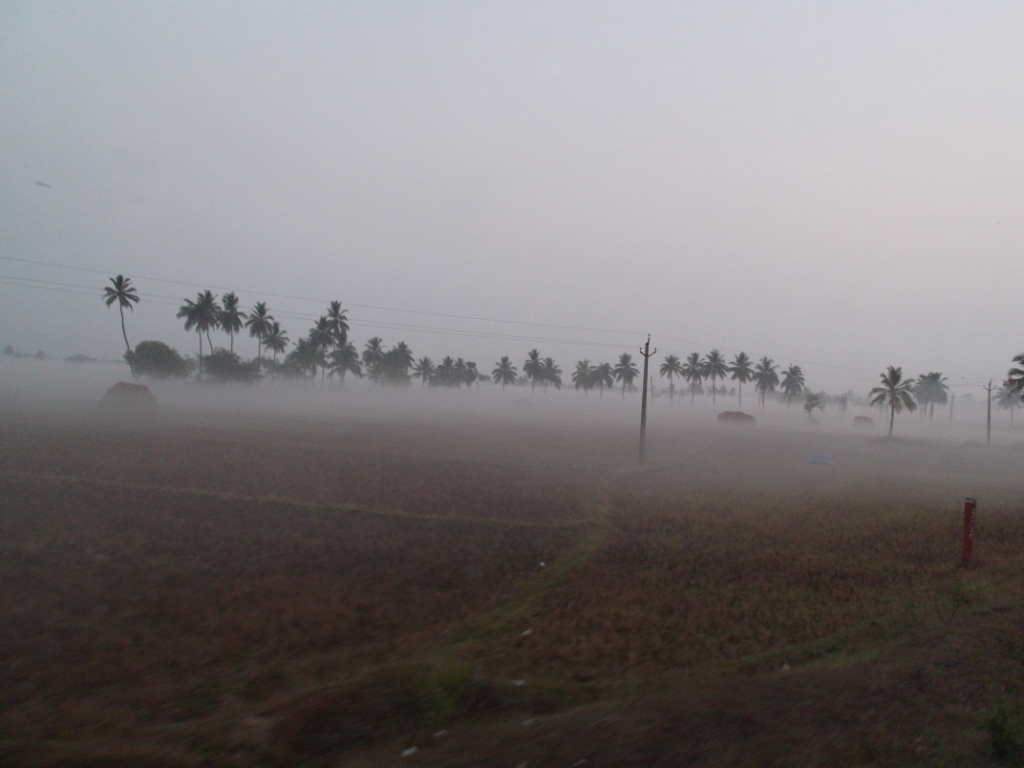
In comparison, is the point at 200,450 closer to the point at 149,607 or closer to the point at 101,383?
the point at 149,607

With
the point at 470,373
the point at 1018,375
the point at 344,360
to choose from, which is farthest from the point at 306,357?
the point at 1018,375

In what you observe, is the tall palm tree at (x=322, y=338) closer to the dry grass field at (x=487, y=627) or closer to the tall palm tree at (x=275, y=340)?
the tall palm tree at (x=275, y=340)

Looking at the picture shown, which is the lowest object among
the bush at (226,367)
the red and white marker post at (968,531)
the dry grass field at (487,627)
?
the dry grass field at (487,627)

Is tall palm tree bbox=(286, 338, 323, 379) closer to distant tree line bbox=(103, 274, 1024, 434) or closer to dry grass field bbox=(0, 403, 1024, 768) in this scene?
distant tree line bbox=(103, 274, 1024, 434)

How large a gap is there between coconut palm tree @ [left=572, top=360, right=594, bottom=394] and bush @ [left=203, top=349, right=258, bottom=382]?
80937 millimetres

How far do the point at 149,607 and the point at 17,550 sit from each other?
534 cm

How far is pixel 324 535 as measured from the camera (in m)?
15.7

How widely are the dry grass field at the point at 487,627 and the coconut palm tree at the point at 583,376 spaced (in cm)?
13247

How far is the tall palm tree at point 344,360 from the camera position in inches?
4405

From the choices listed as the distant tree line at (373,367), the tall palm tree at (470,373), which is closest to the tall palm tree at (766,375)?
the distant tree line at (373,367)

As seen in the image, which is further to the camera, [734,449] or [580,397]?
[580,397]

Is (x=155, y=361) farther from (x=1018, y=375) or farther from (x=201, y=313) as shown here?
(x=1018, y=375)

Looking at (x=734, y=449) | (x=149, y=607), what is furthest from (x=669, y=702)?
(x=734, y=449)

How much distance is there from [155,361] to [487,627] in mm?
99256
